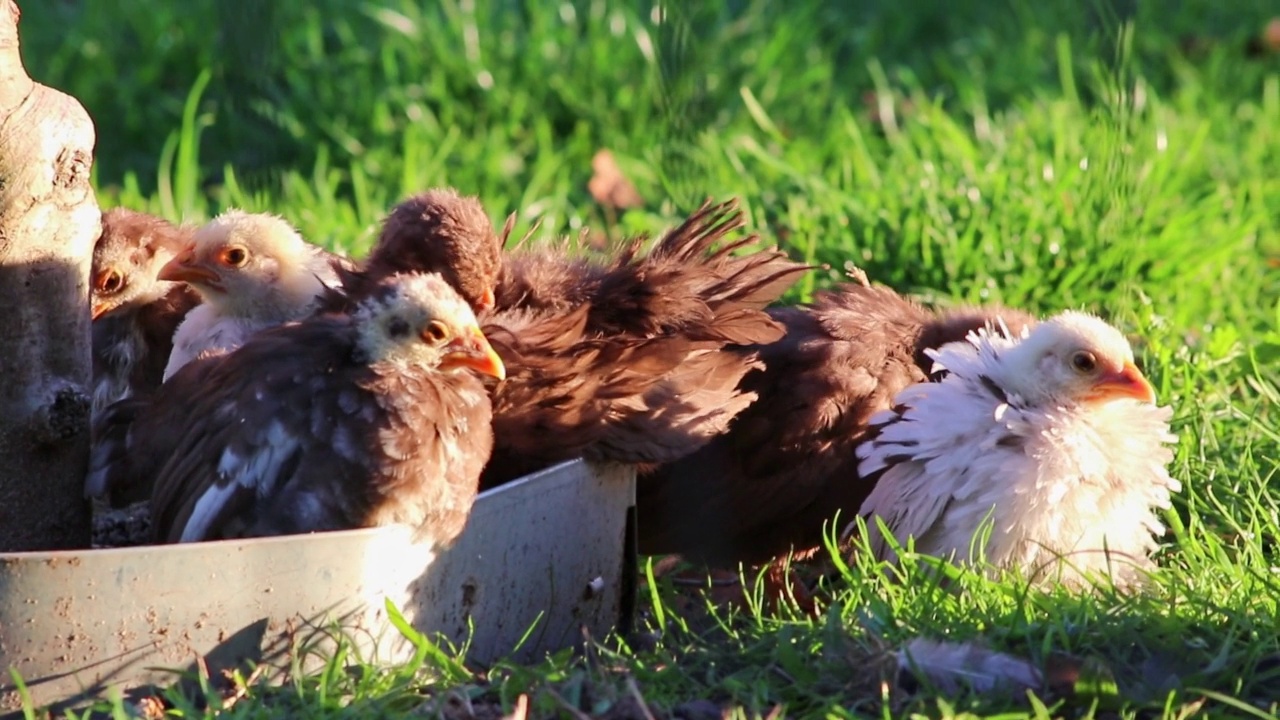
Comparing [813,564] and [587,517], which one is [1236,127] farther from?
[587,517]

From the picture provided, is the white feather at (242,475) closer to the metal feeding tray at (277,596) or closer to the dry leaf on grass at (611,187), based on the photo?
the metal feeding tray at (277,596)

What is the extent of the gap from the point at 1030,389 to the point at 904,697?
0.93m

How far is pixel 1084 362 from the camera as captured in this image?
2.95 metres

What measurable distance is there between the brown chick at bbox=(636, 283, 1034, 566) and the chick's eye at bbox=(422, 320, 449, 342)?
2.23ft

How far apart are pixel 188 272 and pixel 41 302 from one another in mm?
627

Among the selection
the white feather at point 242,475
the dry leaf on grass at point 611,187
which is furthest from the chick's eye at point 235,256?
the dry leaf on grass at point 611,187

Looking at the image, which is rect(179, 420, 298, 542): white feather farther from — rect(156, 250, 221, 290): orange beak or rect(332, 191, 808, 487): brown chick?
rect(156, 250, 221, 290): orange beak

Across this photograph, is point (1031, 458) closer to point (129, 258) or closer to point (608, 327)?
point (608, 327)

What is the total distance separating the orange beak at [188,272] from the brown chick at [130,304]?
0.14 feet

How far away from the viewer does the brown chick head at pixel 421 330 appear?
247cm

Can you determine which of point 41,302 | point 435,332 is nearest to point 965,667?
point 435,332

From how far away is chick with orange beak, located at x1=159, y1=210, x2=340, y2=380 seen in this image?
3125 millimetres

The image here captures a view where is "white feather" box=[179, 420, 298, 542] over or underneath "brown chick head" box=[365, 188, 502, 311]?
underneath

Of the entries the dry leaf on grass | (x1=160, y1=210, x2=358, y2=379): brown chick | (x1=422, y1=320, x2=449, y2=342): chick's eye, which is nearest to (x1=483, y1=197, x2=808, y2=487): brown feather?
(x1=422, y1=320, x2=449, y2=342): chick's eye
